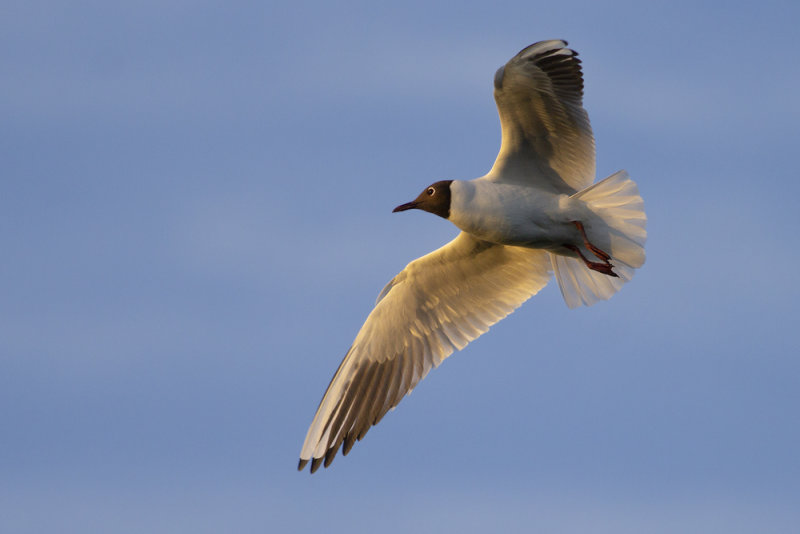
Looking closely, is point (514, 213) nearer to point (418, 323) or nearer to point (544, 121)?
point (544, 121)

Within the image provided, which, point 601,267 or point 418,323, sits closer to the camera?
point 601,267

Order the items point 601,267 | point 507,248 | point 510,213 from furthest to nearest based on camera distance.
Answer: point 507,248, point 601,267, point 510,213

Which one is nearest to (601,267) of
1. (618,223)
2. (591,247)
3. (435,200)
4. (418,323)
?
(591,247)

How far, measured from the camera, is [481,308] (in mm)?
10281

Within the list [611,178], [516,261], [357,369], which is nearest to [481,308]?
[516,261]

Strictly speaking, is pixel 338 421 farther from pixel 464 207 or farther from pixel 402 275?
pixel 464 207

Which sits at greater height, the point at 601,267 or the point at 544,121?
the point at 544,121

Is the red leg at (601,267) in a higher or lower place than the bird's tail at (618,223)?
lower

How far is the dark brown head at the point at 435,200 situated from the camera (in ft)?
29.8

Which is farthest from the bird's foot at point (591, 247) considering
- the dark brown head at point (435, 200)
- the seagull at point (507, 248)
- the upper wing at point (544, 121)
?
the dark brown head at point (435, 200)

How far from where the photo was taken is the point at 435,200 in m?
9.13

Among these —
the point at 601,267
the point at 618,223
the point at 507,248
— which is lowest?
the point at 601,267

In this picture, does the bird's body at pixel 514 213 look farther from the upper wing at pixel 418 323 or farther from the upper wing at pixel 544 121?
the upper wing at pixel 418 323

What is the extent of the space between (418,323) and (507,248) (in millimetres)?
1037
